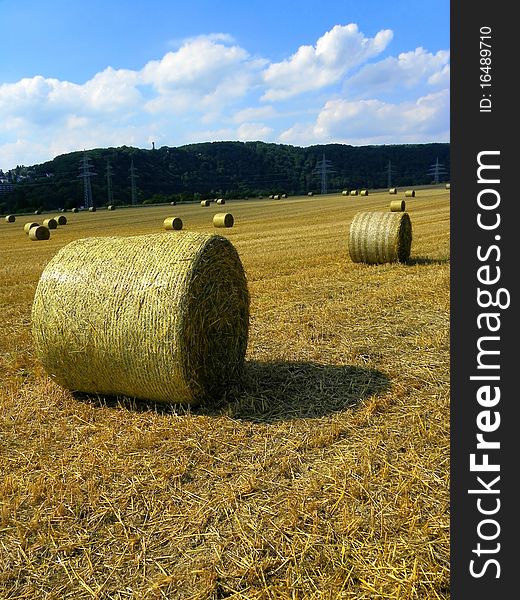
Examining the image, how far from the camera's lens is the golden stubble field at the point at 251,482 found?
295 centimetres

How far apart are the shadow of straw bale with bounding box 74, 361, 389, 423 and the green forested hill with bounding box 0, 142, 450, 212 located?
60867 mm

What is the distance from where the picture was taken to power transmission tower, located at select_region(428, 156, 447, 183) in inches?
4323

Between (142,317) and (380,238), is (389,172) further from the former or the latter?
(142,317)

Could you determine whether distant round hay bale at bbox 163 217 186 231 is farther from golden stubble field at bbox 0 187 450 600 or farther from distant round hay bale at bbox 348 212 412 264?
golden stubble field at bbox 0 187 450 600

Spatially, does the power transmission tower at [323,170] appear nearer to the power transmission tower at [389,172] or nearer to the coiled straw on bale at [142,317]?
the power transmission tower at [389,172]

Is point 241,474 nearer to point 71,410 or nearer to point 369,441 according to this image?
point 369,441

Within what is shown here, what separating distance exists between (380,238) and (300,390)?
8180mm

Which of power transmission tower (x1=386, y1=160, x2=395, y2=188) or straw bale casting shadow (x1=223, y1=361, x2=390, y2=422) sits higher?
power transmission tower (x1=386, y1=160, x2=395, y2=188)

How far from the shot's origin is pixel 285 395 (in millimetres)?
5375

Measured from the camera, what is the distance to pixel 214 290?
207 inches

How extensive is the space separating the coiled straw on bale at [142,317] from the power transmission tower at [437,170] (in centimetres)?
10857

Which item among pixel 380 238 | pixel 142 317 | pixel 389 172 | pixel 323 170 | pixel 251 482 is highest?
pixel 323 170

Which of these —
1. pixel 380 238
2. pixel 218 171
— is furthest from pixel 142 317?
pixel 218 171

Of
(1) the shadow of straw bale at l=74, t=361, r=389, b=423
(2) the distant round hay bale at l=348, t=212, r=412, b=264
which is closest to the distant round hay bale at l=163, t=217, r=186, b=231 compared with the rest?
(2) the distant round hay bale at l=348, t=212, r=412, b=264
